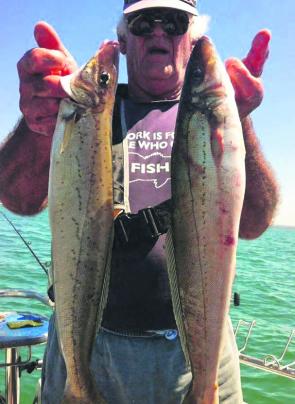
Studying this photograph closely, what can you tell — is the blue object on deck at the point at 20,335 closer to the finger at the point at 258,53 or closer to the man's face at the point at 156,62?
the man's face at the point at 156,62

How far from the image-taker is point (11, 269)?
1620cm

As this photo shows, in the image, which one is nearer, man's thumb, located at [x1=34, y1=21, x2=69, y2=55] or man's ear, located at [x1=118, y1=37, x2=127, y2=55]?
man's thumb, located at [x1=34, y1=21, x2=69, y2=55]

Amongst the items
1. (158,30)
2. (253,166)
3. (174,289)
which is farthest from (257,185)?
(158,30)

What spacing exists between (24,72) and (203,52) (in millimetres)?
905

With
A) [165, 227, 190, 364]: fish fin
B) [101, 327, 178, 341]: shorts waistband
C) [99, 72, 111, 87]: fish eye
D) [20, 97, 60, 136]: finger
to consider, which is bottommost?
[101, 327, 178, 341]: shorts waistband

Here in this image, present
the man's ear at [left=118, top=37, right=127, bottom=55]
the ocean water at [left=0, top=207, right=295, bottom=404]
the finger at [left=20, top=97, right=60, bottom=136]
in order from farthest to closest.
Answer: the ocean water at [left=0, top=207, right=295, bottom=404]
the man's ear at [left=118, top=37, right=127, bottom=55]
the finger at [left=20, top=97, right=60, bottom=136]

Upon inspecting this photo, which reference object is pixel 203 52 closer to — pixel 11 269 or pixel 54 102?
pixel 54 102

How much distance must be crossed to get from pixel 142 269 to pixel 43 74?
1134 millimetres

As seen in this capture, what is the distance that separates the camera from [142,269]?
249 cm

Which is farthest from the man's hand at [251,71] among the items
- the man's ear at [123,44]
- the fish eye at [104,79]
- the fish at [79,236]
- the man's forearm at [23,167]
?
the man's forearm at [23,167]

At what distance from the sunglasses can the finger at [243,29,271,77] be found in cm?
53

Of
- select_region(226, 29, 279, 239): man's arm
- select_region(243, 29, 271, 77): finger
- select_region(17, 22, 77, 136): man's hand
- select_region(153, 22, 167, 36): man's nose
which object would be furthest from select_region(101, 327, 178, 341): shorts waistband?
select_region(153, 22, 167, 36): man's nose

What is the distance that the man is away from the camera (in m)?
2.30

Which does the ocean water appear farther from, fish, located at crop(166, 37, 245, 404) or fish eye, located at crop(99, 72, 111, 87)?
fish, located at crop(166, 37, 245, 404)
